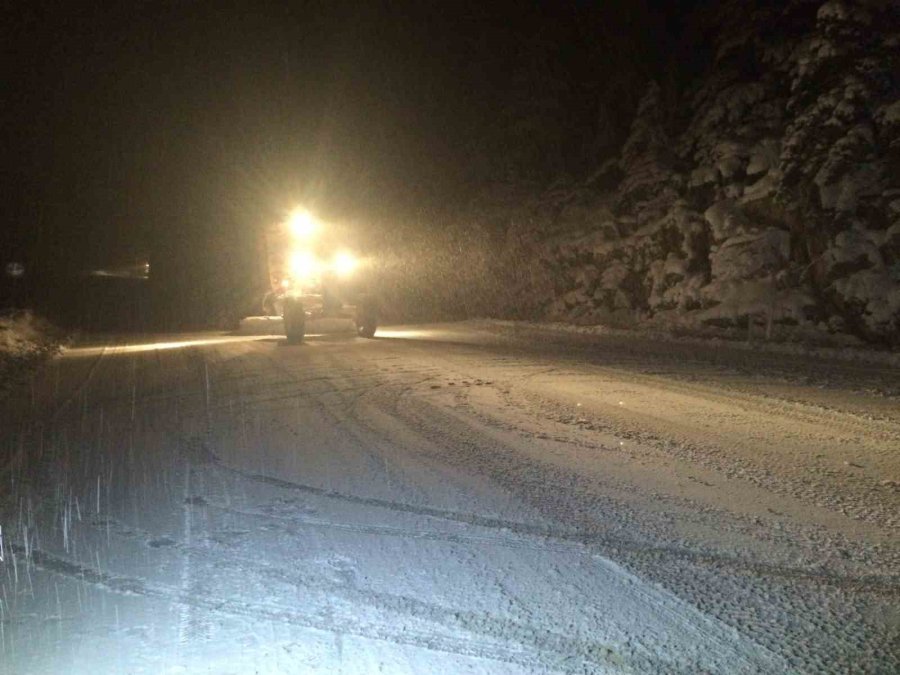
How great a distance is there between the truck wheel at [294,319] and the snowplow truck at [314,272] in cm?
149

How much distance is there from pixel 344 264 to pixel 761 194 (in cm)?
1362

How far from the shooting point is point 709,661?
3539 millimetres

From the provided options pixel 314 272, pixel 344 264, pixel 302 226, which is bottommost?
pixel 314 272

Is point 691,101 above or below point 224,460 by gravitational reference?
above

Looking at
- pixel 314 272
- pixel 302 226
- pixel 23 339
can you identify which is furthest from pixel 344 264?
pixel 23 339

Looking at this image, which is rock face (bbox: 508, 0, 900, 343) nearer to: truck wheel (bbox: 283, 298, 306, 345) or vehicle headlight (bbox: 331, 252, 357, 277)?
vehicle headlight (bbox: 331, 252, 357, 277)

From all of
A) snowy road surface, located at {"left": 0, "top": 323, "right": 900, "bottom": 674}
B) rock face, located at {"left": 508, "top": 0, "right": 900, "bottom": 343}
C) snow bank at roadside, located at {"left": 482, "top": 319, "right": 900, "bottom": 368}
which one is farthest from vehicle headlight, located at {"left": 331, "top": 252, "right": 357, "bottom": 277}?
snowy road surface, located at {"left": 0, "top": 323, "right": 900, "bottom": 674}

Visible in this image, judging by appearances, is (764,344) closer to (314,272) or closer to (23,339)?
(314,272)

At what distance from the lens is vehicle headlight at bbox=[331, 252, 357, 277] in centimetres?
2231

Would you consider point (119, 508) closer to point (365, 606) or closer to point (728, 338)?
point (365, 606)

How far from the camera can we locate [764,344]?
1841 centimetres

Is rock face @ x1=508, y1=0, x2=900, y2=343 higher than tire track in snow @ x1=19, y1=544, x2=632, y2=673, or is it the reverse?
rock face @ x1=508, y1=0, x2=900, y2=343

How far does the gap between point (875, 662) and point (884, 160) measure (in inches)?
793

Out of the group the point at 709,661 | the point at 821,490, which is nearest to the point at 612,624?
the point at 709,661
